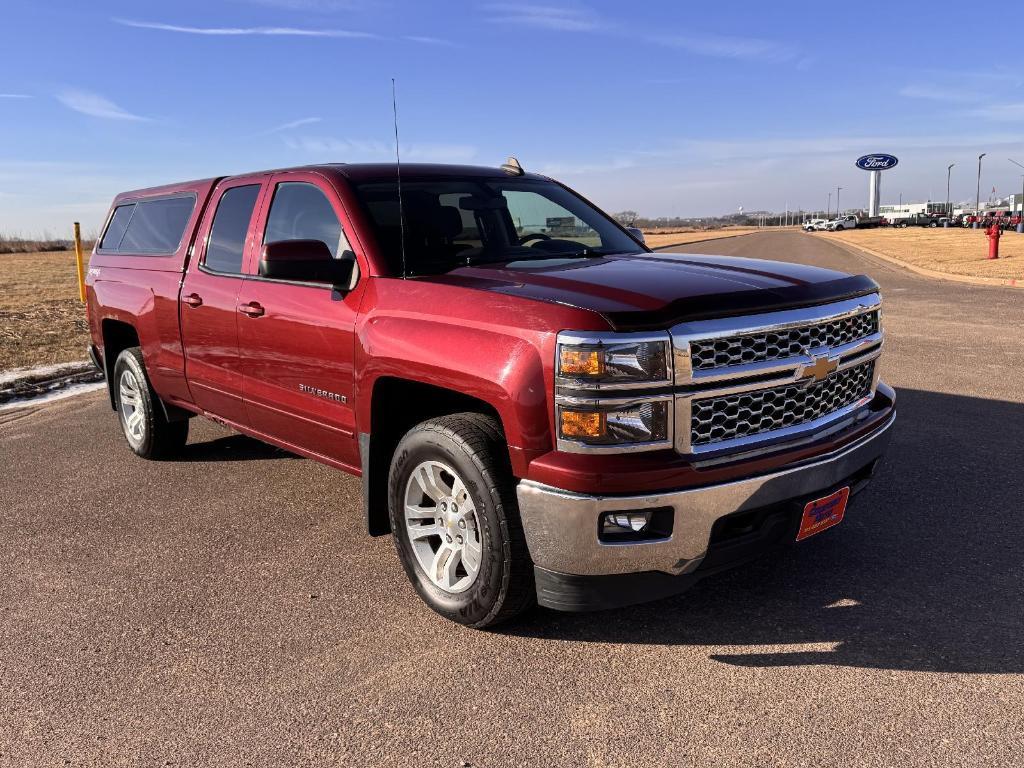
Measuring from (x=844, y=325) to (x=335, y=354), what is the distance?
2.21m

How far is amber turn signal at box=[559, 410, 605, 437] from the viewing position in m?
2.95

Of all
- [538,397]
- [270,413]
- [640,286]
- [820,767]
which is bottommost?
[820,767]

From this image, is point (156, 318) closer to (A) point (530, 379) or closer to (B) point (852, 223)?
(A) point (530, 379)

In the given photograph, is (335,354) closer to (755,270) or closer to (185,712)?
(185,712)

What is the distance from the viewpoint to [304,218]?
4473mm

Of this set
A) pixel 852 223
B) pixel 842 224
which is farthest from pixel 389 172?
pixel 852 223

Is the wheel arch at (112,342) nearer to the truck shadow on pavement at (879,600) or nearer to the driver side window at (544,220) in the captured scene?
the driver side window at (544,220)

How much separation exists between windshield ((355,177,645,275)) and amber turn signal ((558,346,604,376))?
1.20m

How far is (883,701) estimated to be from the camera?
294 cm

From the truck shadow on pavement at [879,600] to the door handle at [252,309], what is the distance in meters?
2.12

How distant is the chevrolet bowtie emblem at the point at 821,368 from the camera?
331cm

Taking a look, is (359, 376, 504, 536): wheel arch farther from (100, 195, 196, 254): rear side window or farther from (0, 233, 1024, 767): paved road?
(100, 195, 196, 254): rear side window

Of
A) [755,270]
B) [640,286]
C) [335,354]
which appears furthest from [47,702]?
[755,270]

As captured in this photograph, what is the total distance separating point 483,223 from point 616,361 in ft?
6.13
